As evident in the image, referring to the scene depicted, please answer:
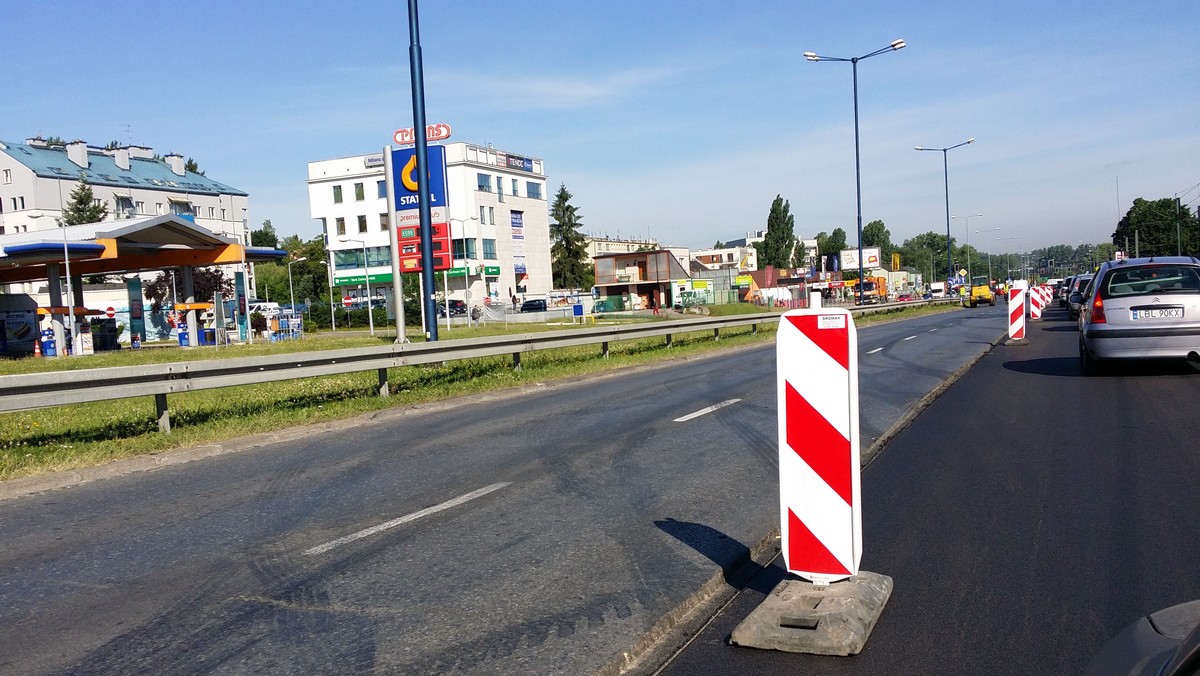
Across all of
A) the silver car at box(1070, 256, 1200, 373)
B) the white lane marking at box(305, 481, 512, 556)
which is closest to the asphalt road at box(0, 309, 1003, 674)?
the white lane marking at box(305, 481, 512, 556)

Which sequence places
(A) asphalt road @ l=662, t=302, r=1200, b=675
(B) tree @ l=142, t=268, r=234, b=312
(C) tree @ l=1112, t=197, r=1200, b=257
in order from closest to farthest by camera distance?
1. (A) asphalt road @ l=662, t=302, r=1200, b=675
2. (B) tree @ l=142, t=268, r=234, b=312
3. (C) tree @ l=1112, t=197, r=1200, b=257

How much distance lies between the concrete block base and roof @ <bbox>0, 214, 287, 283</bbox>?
3022 centimetres

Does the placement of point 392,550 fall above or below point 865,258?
below

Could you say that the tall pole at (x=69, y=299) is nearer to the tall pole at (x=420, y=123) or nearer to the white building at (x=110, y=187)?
the tall pole at (x=420, y=123)

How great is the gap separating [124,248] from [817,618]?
33.6 meters

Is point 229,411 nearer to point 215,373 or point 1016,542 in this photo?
point 215,373

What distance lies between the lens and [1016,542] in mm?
5441

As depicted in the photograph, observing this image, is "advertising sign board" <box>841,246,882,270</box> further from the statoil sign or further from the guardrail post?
the guardrail post

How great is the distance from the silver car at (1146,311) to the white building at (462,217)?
66.9 meters

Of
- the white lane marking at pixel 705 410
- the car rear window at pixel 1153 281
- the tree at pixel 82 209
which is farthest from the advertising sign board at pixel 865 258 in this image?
the white lane marking at pixel 705 410

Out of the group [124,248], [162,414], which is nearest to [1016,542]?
[162,414]

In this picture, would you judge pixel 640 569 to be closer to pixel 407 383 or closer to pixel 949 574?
pixel 949 574

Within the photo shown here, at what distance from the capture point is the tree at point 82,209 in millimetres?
69750

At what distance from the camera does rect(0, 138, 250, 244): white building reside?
7356 cm
